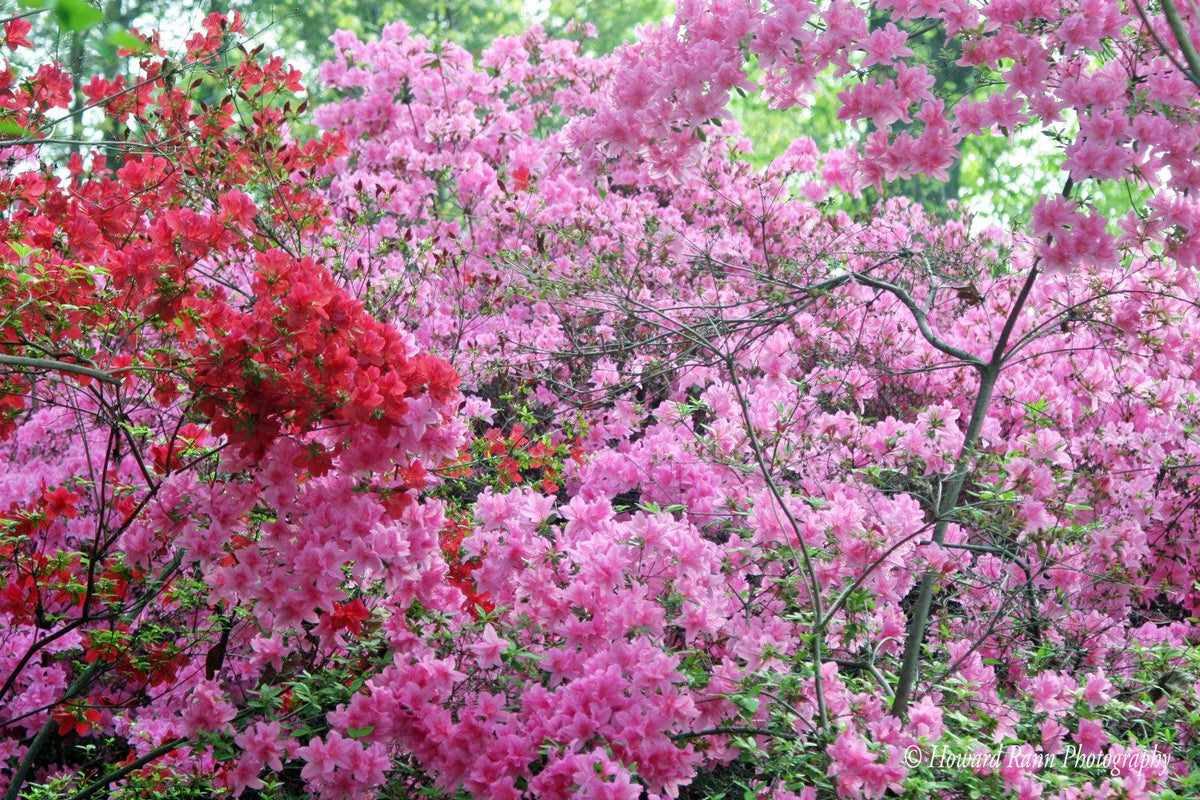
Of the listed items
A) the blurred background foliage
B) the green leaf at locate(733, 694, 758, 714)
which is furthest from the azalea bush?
the blurred background foliage

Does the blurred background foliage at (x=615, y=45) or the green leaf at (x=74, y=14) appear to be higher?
the blurred background foliage at (x=615, y=45)

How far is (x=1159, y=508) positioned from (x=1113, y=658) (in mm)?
812

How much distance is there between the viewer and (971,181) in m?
12.2

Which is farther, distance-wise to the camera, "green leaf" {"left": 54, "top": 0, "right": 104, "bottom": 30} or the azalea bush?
the azalea bush

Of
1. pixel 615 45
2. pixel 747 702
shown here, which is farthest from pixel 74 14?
pixel 615 45

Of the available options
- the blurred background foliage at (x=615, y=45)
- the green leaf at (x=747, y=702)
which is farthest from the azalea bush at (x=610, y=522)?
the blurred background foliage at (x=615, y=45)

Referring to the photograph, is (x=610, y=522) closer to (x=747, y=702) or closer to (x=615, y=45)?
(x=747, y=702)

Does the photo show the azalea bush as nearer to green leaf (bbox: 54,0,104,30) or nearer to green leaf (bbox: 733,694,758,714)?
green leaf (bbox: 733,694,758,714)

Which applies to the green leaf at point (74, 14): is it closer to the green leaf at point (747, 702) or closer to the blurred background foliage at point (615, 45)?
the green leaf at point (747, 702)

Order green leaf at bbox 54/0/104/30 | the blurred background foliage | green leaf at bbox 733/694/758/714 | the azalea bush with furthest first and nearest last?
the blurred background foliage
the azalea bush
green leaf at bbox 733/694/758/714
green leaf at bbox 54/0/104/30

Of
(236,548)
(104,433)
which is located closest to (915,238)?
(104,433)

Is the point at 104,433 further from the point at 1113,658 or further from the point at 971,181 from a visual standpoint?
the point at 971,181

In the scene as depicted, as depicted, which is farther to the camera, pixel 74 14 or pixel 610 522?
pixel 610 522

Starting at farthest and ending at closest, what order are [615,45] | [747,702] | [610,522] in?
[615,45] → [610,522] → [747,702]
